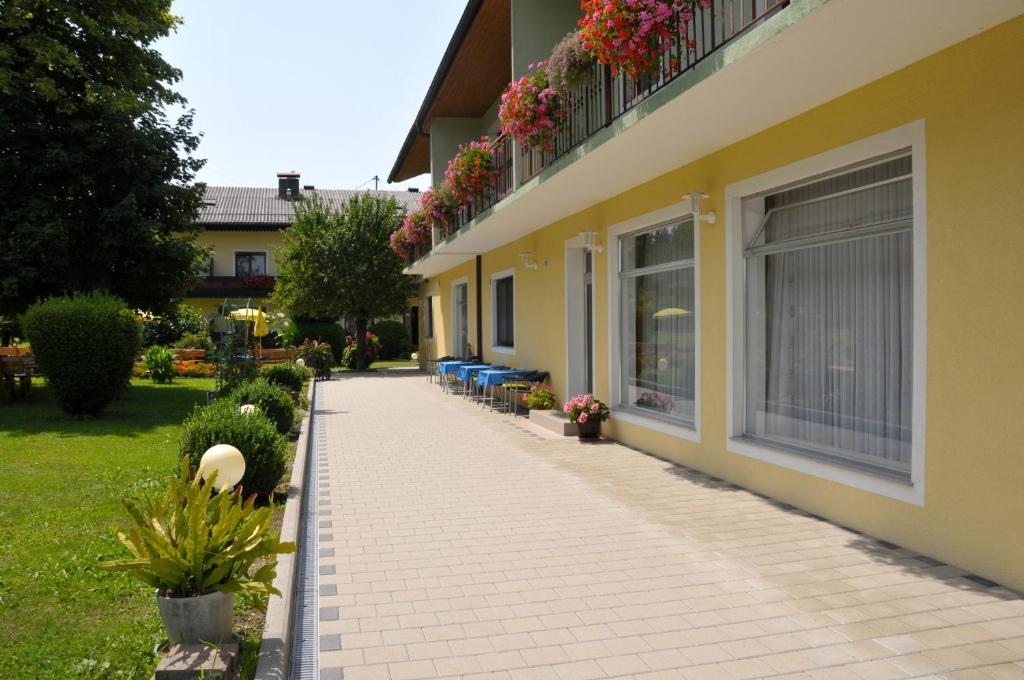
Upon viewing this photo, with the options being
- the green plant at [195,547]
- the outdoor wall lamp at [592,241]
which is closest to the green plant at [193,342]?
the outdoor wall lamp at [592,241]

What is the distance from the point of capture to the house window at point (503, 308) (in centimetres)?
1617

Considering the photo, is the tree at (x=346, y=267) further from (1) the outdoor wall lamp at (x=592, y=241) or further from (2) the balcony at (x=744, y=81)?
(2) the balcony at (x=744, y=81)

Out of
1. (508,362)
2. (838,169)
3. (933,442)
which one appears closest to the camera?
(933,442)

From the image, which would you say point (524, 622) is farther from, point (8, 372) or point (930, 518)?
point (8, 372)

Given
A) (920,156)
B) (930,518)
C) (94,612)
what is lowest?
(94,612)

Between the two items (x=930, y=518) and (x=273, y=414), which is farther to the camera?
(x=273, y=414)

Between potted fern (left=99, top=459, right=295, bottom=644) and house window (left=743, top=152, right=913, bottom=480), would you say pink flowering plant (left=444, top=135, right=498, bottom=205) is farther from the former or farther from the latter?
potted fern (left=99, top=459, right=295, bottom=644)

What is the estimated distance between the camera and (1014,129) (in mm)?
4328

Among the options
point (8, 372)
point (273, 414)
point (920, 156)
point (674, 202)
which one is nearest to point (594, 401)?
point (674, 202)

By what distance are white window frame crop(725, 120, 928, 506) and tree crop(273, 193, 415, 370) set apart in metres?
19.8

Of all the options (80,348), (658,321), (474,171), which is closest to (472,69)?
(474,171)

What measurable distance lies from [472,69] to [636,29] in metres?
8.24

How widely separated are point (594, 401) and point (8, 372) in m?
11.6

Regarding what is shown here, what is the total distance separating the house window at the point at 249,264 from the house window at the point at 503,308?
22.6m
